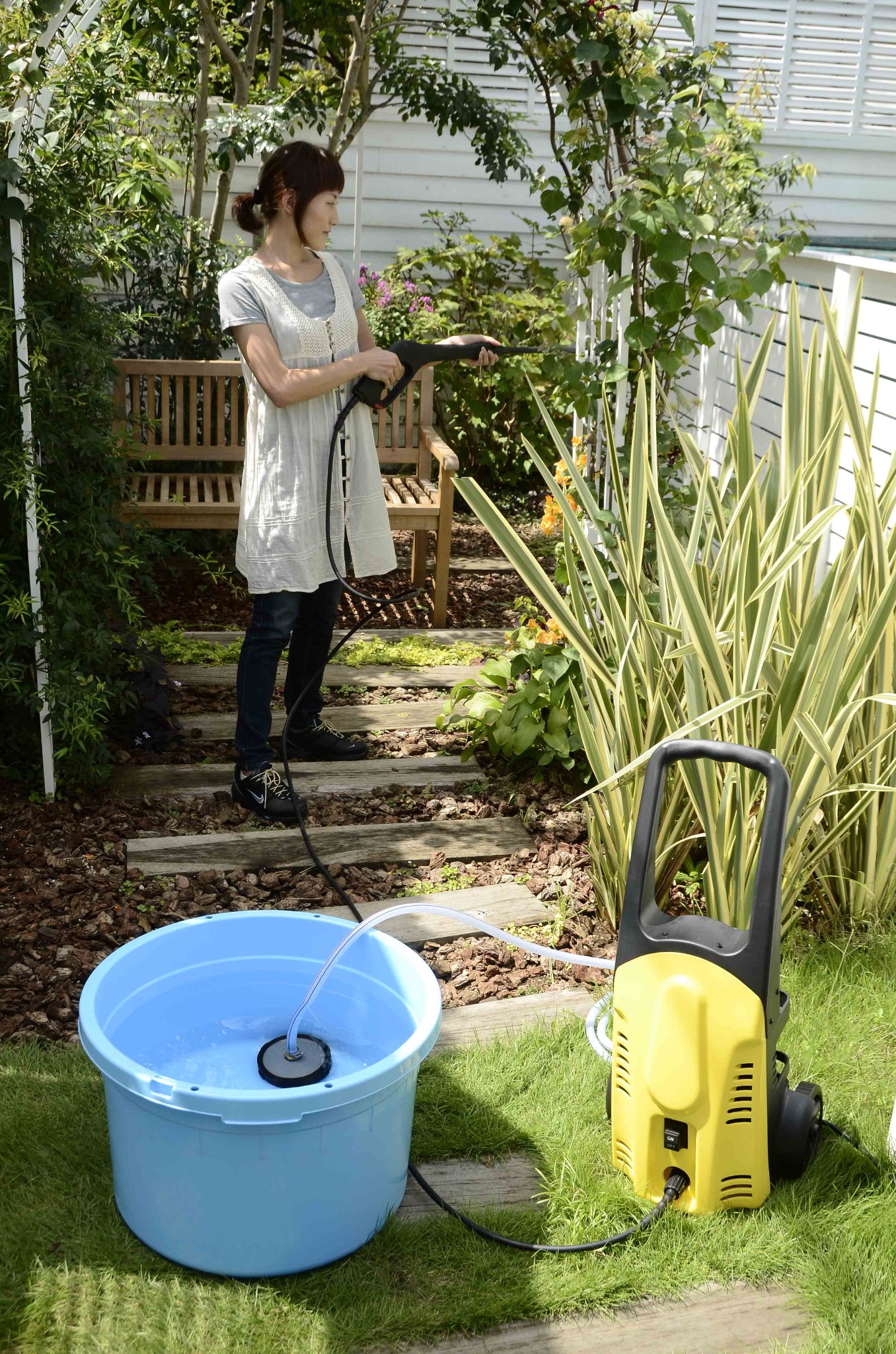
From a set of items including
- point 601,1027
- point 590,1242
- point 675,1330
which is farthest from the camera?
point 601,1027

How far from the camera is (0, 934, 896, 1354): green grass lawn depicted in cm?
162

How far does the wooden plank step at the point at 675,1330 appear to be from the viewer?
1631 mm

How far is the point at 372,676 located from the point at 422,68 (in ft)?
10.1

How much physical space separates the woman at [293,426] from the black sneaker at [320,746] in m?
0.31

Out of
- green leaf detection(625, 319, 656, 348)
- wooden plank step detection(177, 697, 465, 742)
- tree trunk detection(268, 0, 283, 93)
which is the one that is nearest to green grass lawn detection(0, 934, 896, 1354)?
wooden plank step detection(177, 697, 465, 742)

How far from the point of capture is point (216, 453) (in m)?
4.73

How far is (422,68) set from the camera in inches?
216

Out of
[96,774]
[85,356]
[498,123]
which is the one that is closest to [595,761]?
[96,774]

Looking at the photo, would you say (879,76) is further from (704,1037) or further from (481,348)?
(704,1037)

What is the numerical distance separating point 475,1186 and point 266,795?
1421 mm

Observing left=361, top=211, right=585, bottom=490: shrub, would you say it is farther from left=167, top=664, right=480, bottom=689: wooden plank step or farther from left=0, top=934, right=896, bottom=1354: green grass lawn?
left=0, top=934, right=896, bottom=1354: green grass lawn

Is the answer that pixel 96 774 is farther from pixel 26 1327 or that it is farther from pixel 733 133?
pixel 733 133

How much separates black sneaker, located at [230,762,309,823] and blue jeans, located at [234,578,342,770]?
0.03 m

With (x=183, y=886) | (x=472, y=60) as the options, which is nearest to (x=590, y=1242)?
(x=183, y=886)
